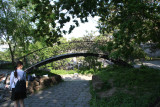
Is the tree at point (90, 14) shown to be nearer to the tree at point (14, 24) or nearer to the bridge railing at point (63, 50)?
the bridge railing at point (63, 50)

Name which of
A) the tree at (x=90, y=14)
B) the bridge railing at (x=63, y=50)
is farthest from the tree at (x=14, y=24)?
the tree at (x=90, y=14)

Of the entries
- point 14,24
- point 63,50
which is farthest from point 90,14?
point 14,24

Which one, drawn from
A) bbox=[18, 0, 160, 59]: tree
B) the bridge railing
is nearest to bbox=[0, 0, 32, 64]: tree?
the bridge railing

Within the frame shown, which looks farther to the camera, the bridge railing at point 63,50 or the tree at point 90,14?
the bridge railing at point 63,50

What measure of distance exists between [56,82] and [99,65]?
Answer: 198 inches

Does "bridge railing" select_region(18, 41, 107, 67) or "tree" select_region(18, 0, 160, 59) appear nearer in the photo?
"tree" select_region(18, 0, 160, 59)

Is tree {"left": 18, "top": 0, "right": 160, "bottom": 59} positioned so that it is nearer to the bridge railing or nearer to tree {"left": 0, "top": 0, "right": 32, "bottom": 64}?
the bridge railing

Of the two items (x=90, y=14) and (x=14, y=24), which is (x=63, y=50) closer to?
(x=14, y=24)

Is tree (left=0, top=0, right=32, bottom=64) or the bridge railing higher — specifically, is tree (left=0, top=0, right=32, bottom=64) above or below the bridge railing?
above

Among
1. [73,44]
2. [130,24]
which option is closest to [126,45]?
[130,24]

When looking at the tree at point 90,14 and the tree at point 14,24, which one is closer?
the tree at point 90,14

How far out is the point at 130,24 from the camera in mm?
3869

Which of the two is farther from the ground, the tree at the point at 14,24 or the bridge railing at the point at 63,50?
the tree at the point at 14,24

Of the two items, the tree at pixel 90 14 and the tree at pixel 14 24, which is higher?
the tree at pixel 14 24
